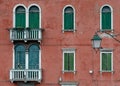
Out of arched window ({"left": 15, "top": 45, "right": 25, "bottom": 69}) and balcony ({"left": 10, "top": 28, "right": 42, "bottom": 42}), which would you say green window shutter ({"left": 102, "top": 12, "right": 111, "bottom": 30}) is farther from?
arched window ({"left": 15, "top": 45, "right": 25, "bottom": 69})

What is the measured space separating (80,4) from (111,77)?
17.2 feet

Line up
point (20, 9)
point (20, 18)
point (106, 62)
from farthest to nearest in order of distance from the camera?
point (20, 9) < point (20, 18) < point (106, 62)

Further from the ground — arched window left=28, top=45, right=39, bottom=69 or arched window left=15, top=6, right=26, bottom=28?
arched window left=15, top=6, right=26, bottom=28

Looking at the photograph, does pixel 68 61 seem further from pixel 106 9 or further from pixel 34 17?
pixel 106 9

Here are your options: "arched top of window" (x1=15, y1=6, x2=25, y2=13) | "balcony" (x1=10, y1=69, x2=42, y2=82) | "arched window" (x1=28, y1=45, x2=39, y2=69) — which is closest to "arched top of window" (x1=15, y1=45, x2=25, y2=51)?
"arched window" (x1=28, y1=45, x2=39, y2=69)

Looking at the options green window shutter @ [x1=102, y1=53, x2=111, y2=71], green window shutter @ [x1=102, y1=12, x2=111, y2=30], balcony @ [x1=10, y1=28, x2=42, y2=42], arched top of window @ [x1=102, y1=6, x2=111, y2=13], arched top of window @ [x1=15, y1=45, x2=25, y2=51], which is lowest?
green window shutter @ [x1=102, y1=53, x2=111, y2=71]

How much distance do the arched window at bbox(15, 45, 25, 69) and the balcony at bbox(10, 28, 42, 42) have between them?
0.80 meters

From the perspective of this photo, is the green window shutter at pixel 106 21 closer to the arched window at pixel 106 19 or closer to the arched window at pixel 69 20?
the arched window at pixel 106 19

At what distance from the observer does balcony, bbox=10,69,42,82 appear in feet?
107

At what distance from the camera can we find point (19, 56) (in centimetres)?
3338

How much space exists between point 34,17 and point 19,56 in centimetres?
278

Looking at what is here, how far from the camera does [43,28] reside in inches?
1305

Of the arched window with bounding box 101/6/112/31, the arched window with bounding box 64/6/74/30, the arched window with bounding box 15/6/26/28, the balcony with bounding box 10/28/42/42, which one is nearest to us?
the balcony with bounding box 10/28/42/42

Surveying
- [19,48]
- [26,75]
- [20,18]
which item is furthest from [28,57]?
[20,18]
